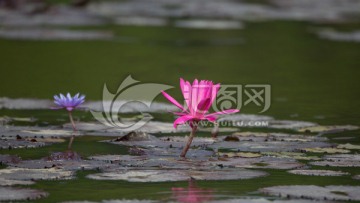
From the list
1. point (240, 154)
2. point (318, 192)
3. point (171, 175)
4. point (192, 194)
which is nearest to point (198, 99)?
point (240, 154)

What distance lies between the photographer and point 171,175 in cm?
396

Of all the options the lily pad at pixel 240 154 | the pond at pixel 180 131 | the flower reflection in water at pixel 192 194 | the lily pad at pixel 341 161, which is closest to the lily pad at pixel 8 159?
the pond at pixel 180 131

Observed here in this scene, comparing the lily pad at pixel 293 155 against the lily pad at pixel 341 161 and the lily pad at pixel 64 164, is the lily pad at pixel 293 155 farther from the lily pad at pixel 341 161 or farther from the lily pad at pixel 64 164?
the lily pad at pixel 64 164

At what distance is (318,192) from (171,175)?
623 mm

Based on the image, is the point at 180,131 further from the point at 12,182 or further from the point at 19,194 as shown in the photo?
the point at 19,194

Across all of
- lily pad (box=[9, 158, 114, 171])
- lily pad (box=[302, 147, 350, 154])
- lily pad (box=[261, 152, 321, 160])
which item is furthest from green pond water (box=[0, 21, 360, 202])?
lily pad (box=[302, 147, 350, 154])

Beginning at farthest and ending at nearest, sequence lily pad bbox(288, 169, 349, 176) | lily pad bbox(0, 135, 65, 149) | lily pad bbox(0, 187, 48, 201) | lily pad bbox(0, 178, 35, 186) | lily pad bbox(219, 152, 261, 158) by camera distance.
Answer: lily pad bbox(0, 135, 65, 149) → lily pad bbox(219, 152, 261, 158) → lily pad bbox(288, 169, 349, 176) → lily pad bbox(0, 178, 35, 186) → lily pad bbox(0, 187, 48, 201)

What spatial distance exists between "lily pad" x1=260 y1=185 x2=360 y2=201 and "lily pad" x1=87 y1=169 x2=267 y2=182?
0.82 ft

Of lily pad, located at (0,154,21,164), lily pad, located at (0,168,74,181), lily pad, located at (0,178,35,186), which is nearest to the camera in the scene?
lily pad, located at (0,178,35,186)

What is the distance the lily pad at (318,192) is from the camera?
3621 mm

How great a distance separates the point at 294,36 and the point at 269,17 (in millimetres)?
1956

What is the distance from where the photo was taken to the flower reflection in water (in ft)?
11.8

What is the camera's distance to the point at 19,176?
3928mm

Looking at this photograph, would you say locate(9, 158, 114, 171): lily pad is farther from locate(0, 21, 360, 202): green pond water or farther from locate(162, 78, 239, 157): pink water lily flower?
locate(162, 78, 239, 157): pink water lily flower
